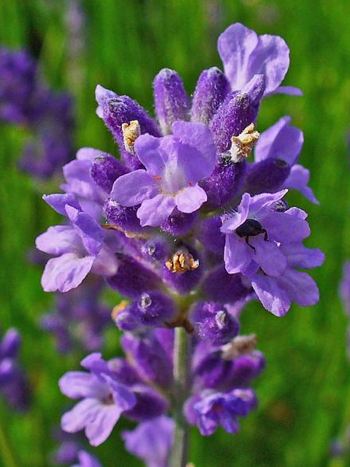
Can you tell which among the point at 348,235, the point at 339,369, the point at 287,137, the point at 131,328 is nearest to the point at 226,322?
the point at 131,328

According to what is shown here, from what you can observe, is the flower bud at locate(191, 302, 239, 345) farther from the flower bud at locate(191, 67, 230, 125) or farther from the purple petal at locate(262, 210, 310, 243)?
the flower bud at locate(191, 67, 230, 125)

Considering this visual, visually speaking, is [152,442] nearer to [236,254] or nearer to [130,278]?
[130,278]

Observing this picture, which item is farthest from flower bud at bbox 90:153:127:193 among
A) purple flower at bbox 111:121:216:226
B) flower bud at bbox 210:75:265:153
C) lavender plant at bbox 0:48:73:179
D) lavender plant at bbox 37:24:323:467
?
lavender plant at bbox 0:48:73:179

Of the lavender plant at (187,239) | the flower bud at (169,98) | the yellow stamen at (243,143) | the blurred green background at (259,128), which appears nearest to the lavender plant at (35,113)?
the blurred green background at (259,128)

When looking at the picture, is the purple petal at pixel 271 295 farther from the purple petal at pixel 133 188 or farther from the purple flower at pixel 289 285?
the purple petal at pixel 133 188

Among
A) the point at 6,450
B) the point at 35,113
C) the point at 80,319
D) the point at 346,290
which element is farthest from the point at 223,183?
the point at 35,113

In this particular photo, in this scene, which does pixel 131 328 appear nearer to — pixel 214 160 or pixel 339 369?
pixel 214 160

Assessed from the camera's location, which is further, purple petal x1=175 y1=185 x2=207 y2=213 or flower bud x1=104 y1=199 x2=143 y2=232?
flower bud x1=104 y1=199 x2=143 y2=232
